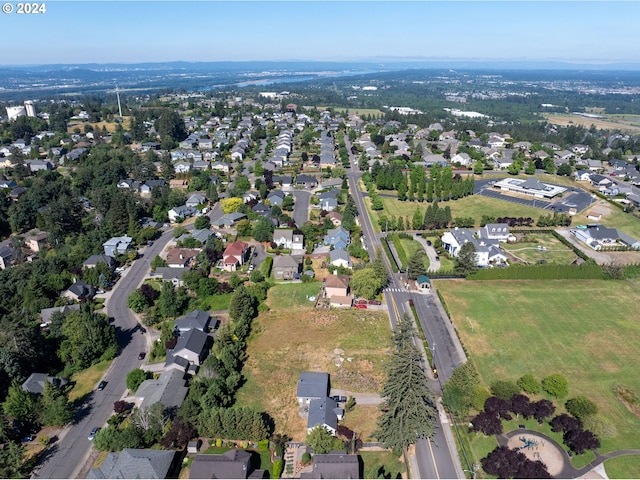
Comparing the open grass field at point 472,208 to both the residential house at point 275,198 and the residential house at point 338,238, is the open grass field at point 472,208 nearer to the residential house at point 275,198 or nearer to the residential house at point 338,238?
the residential house at point 338,238

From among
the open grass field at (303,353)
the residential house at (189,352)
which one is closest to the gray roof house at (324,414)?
the open grass field at (303,353)

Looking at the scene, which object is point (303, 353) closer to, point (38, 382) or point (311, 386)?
point (311, 386)

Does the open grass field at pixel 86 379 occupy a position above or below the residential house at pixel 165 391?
below

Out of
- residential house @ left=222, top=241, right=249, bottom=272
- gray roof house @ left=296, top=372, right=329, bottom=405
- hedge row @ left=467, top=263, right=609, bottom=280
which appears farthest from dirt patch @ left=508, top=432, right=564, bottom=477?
residential house @ left=222, top=241, right=249, bottom=272

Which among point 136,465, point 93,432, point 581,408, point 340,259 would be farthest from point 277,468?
→ point 340,259

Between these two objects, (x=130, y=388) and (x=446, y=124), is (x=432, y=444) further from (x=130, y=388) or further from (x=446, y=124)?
(x=446, y=124)

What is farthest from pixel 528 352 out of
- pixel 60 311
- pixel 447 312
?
pixel 60 311
